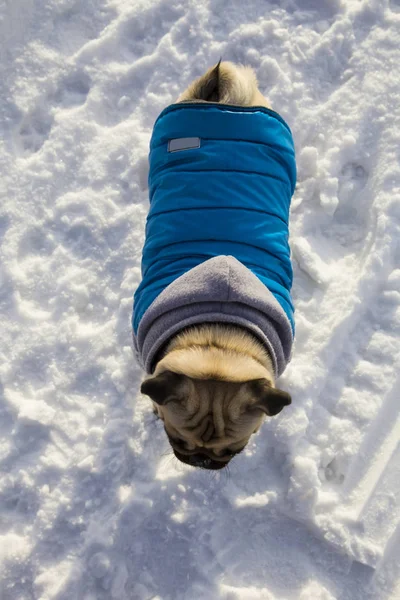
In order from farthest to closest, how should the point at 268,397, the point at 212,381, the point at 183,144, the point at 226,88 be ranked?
1. the point at 226,88
2. the point at 183,144
3. the point at 212,381
4. the point at 268,397

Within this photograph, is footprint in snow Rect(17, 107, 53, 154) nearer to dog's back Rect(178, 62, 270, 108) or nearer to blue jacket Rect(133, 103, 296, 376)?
dog's back Rect(178, 62, 270, 108)

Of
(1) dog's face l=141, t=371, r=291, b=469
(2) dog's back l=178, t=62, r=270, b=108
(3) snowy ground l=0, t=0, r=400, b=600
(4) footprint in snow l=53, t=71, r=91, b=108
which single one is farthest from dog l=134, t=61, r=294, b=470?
(4) footprint in snow l=53, t=71, r=91, b=108

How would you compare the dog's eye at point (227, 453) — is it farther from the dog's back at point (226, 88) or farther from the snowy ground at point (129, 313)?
the dog's back at point (226, 88)

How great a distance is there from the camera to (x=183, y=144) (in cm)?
325

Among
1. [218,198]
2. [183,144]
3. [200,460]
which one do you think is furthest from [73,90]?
[200,460]

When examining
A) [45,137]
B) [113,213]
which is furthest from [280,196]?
[45,137]

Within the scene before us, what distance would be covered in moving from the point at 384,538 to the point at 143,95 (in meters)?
4.18

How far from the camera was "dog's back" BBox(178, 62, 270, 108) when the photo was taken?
11.3 feet

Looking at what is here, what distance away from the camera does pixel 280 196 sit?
336cm

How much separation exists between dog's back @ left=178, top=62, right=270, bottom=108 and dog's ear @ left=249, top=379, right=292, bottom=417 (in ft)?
6.32

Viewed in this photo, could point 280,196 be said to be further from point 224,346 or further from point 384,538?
point 384,538

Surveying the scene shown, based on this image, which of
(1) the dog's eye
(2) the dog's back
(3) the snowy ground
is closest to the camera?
(1) the dog's eye

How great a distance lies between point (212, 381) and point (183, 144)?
153 centimetres

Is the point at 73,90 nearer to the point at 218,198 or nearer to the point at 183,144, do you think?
the point at 183,144
